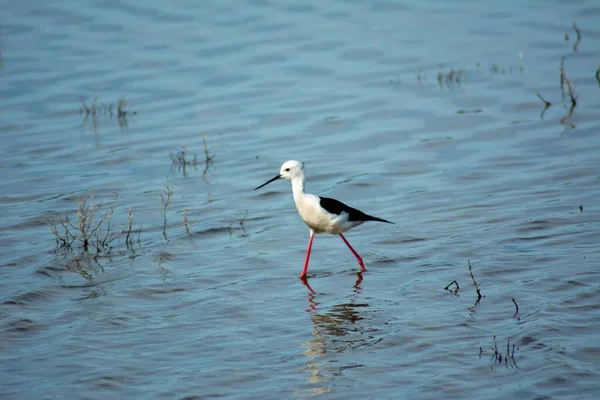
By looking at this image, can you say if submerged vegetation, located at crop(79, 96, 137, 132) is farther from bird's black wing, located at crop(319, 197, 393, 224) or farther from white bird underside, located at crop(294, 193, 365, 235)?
bird's black wing, located at crop(319, 197, 393, 224)

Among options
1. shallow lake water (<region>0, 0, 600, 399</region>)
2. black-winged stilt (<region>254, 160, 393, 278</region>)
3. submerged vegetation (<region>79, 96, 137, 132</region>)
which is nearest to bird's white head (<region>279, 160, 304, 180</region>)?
black-winged stilt (<region>254, 160, 393, 278</region>)

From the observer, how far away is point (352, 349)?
21.1ft

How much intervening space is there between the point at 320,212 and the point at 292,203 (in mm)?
2458

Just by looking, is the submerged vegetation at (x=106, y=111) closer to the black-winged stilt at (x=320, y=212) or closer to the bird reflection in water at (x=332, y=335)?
the black-winged stilt at (x=320, y=212)

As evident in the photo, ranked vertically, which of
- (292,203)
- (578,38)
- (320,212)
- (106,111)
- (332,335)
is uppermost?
(578,38)

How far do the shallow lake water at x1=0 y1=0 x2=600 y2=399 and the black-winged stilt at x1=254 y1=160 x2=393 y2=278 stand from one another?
0.39 m

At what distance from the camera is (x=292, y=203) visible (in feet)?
36.1

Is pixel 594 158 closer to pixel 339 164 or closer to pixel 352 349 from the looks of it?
pixel 339 164

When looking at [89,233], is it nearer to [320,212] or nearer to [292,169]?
[292,169]

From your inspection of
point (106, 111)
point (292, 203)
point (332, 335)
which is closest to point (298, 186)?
point (292, 203)

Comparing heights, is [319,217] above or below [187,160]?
below

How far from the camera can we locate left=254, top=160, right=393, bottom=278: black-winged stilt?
856 centimetres

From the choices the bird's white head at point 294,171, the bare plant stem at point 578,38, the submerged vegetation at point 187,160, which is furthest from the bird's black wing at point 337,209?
the bare plant stem at point 578,38

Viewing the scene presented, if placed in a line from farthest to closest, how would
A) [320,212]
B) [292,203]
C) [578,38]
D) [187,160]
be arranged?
[578,38]
[187,160]
[292,203]
[320,212]
